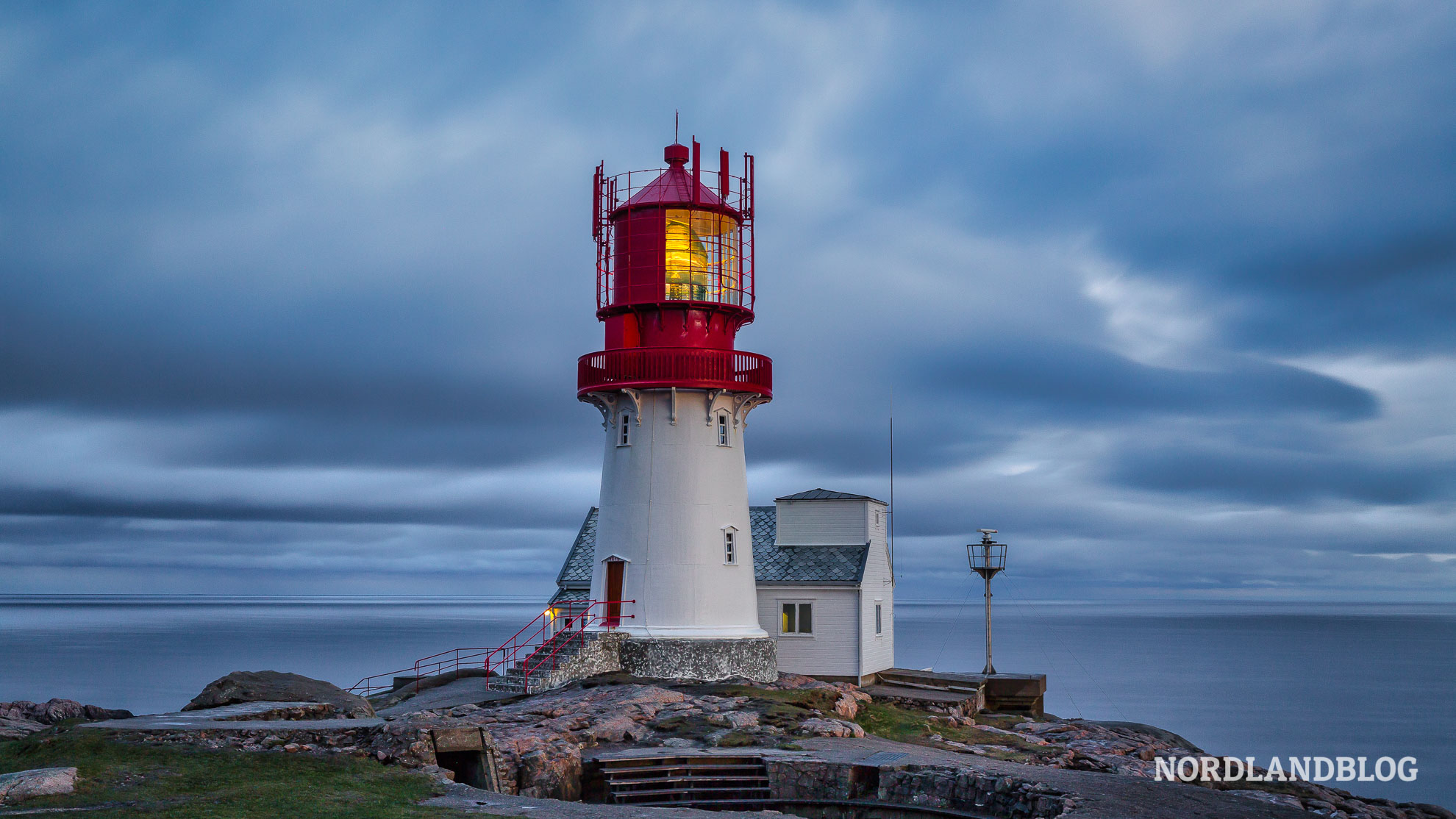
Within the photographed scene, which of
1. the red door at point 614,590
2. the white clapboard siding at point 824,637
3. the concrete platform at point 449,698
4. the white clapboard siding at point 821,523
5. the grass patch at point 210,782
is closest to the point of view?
the grass patch at point 210,782

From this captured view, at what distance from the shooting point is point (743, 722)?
21625mm

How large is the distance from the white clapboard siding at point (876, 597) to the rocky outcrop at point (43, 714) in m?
17.7

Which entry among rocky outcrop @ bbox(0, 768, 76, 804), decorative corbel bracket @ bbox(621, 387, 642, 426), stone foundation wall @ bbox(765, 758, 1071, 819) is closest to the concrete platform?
decorative corbel bracket @ bbox(621, 387, 642, 426)

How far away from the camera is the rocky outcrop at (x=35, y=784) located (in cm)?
1233

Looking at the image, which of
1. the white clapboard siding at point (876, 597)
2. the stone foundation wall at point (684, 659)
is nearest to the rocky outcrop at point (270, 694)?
the stone foundation wall at point (684, 659)

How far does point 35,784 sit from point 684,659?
15322 mm

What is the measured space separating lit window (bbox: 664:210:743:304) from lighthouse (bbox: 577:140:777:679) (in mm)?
31

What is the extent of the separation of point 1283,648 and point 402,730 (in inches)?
4374

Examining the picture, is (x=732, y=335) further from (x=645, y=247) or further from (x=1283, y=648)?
(x=1283, y=648)

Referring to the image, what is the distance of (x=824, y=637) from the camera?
99.5 feet

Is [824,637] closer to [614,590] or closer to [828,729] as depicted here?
[614,590]

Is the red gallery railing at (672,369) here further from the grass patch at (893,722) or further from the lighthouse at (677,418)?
the grass patch at (893,722)

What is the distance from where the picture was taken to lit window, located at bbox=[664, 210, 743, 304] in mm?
A: 27344

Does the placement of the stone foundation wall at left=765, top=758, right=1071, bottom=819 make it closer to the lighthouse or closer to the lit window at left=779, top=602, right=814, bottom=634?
the lighthouse
